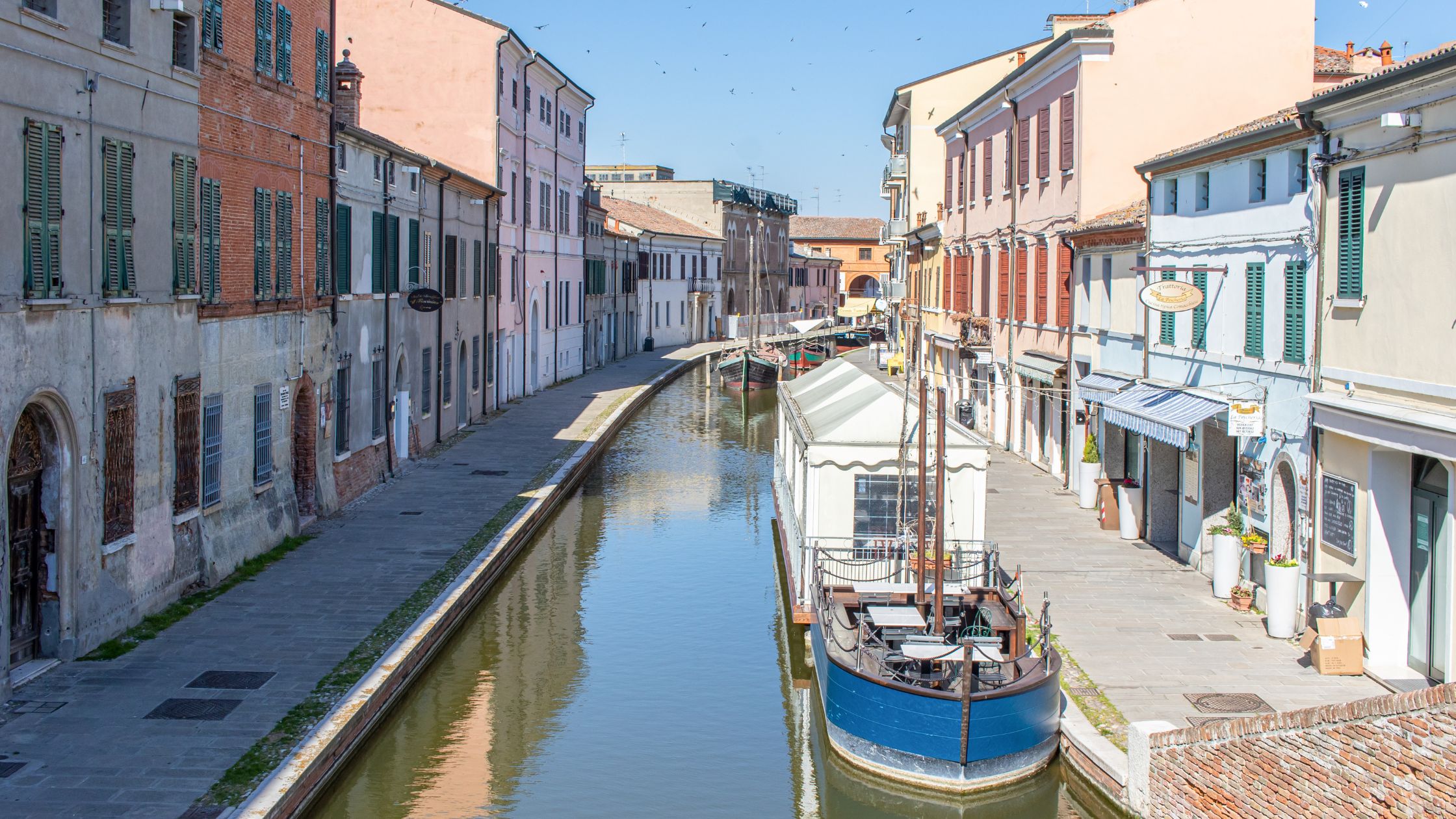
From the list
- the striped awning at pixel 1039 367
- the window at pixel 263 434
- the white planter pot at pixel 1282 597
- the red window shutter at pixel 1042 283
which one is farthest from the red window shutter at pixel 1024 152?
the window at pixel 263 434

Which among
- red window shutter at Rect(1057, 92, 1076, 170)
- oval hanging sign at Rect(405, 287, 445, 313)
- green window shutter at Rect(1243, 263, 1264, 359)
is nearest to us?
green window shutter at Rect(1243, 263, 1264, 359)

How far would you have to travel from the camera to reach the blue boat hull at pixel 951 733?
12.8m

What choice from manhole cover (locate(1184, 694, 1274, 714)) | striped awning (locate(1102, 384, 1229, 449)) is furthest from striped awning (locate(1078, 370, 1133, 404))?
manhole cover (locate(1184, 694, 1274, 714))

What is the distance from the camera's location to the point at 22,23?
43.8ft

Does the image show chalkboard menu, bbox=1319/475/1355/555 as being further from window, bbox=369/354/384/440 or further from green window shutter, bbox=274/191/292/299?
window, bbox=369/354/384/440

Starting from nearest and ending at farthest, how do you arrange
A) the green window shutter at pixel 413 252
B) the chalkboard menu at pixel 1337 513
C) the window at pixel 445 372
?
the chalkboard menu at pixel 1337 513
the green window shutter at pixel 413 252
the window at pixel 445 372

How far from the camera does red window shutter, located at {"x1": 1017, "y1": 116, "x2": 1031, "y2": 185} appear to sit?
1222 inches

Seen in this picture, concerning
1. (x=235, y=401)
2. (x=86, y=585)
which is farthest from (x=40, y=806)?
(x=235, y=401)

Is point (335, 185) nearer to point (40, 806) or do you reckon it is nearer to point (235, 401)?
point (235, 401)

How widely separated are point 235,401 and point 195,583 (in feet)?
9.36

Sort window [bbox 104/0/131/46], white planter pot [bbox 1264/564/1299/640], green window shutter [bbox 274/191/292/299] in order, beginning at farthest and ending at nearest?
green window shutter [bbox 274/191/292/299] → white planter pot [bbox 1264/564/1299/640] → window [bbox 104/0/131/46]

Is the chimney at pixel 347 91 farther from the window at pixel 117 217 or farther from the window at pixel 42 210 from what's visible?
the window at pixel 42 210

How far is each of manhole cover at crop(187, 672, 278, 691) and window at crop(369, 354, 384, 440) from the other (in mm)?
12658

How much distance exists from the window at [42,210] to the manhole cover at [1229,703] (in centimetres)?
1168
